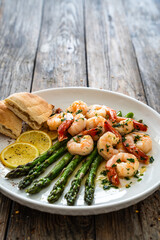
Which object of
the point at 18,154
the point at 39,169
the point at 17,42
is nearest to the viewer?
the point at 39,169

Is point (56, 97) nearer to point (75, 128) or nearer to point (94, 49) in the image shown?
point (75, 128)

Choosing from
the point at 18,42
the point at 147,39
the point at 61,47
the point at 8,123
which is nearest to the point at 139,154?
the point at 8,123

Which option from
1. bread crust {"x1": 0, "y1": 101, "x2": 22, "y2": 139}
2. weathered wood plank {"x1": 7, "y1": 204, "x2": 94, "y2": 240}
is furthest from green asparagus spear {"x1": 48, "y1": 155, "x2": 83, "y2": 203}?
bread crust {"x1": 0, "y1": 101, "x2": 22, "y2": 139}

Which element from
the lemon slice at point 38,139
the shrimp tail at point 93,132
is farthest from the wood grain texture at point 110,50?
the lemon slice at point 38,139

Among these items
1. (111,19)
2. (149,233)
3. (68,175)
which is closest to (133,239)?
(149,233)

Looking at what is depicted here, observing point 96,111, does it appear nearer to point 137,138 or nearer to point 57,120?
point 57,120

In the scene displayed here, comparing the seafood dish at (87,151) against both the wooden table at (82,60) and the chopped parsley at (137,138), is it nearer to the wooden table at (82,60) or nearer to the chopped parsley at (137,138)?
the chopped parsley at (137,138)
